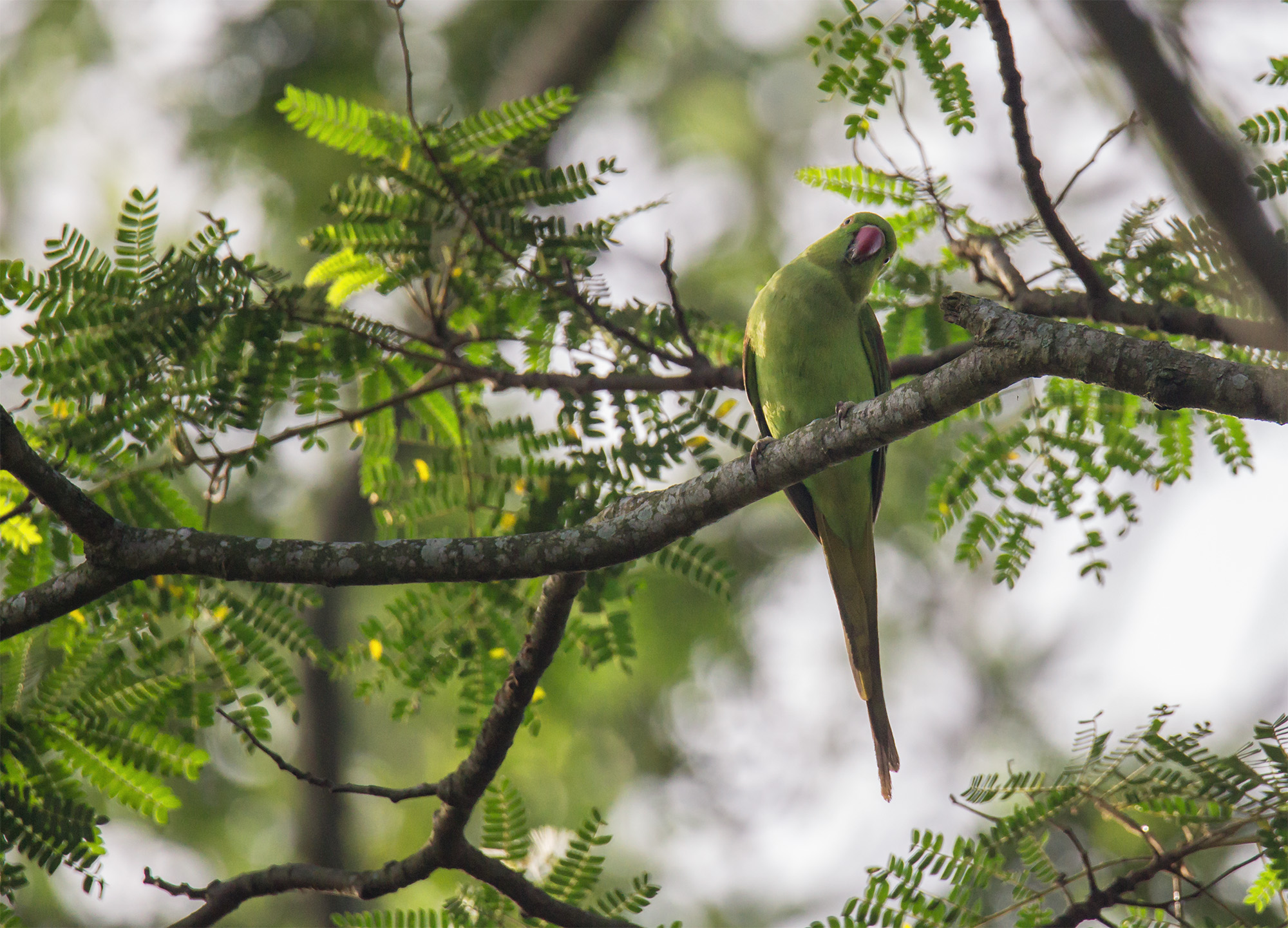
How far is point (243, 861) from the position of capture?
857 cm

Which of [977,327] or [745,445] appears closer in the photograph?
[977,327]

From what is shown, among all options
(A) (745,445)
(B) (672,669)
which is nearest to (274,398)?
(A) (745,445)

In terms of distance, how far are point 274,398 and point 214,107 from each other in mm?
5944

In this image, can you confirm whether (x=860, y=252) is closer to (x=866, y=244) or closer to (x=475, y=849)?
(x=866, y=244)

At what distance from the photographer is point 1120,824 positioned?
9.60 ft

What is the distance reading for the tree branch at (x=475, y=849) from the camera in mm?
3086

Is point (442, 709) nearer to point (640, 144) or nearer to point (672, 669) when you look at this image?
point (672, 669)

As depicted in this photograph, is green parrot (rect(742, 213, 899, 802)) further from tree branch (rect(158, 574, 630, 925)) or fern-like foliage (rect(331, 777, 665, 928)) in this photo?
tree branch (rect(158, 574, 630, 925))

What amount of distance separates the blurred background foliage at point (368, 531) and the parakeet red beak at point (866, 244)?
10.3ft

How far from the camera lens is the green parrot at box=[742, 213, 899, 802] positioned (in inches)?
163

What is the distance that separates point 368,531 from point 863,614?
5444 mm

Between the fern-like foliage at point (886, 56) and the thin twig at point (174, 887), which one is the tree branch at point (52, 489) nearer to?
the thin twig at point (174, 887)

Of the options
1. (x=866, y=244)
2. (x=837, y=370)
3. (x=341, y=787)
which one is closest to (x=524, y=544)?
(x=341, y=787)

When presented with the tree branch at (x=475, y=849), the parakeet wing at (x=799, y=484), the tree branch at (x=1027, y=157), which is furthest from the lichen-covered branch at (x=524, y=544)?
the parakeet wing at (x=799, y=484)
